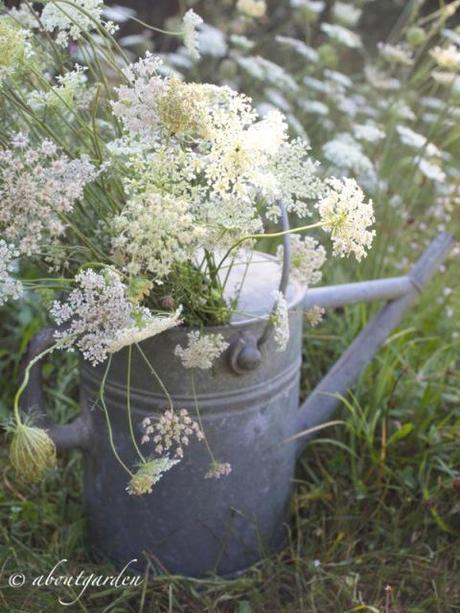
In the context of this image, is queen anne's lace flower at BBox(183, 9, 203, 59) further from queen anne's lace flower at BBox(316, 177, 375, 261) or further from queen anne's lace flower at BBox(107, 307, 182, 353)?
queen anne's lace flower at BBox(107, 307, 182, 353)

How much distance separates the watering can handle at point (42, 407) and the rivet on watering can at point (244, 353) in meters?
0.31

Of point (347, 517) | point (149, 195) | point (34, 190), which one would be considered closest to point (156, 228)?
point (149, 195)

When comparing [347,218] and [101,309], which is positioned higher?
[347,218]

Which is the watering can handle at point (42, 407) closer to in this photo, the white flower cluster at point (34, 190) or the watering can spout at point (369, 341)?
the white flower cluster at point (34, 190)

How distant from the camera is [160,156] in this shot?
41.2 inches

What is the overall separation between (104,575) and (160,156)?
34.5 inches

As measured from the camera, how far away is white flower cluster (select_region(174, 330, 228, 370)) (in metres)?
1.18

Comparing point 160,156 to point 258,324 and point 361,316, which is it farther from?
point 361,316

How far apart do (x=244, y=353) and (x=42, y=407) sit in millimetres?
405

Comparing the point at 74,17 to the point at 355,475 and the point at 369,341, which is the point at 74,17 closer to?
the point at 369,341

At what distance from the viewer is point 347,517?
1.68 m

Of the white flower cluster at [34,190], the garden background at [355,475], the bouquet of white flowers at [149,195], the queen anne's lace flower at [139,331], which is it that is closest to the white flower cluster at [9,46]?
the bouquet of white flowers at [149,195]

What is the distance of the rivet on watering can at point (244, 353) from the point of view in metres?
1.30

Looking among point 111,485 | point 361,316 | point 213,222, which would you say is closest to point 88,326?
point 213,222
